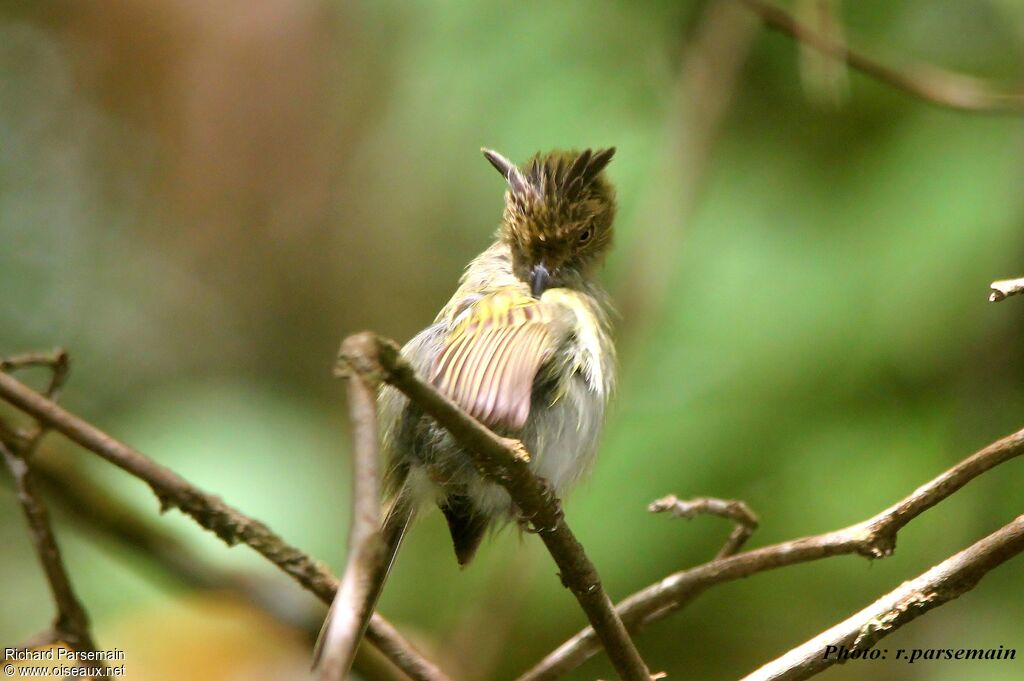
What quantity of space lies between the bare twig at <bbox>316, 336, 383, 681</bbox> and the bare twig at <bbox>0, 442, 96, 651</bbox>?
1031 millimetres

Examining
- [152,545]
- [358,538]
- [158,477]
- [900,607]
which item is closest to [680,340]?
[152,545]

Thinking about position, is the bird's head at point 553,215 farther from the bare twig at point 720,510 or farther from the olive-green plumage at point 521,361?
the bare twig at point 720,510

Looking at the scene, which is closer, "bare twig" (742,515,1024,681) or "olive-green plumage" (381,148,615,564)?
"bare twig" (742,515,1024,681)

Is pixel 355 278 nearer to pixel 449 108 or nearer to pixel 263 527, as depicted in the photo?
pixel 449 108

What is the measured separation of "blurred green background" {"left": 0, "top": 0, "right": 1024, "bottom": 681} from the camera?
3875 mm

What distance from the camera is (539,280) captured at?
269 centimetres

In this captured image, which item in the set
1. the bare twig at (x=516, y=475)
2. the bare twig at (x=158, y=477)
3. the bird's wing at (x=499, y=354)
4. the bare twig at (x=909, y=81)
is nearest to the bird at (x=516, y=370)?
the bird's wing at (x=499, y=354)

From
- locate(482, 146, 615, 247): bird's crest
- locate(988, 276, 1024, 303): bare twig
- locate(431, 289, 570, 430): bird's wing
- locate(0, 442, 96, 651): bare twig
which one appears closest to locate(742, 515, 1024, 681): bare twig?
locate(988, 276, 1024, 303): bare twig

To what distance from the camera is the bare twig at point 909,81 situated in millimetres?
3631

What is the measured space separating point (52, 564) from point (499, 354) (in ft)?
3.06

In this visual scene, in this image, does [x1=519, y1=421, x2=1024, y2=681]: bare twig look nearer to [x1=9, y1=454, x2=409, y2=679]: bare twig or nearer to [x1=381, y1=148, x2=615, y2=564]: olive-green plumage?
[x1=381, y1=148, x2=615, y2=564]: olive-green plumage

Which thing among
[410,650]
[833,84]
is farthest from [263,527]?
[833,84]

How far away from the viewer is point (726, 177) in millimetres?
4766

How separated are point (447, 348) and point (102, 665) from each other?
36.2 inches
